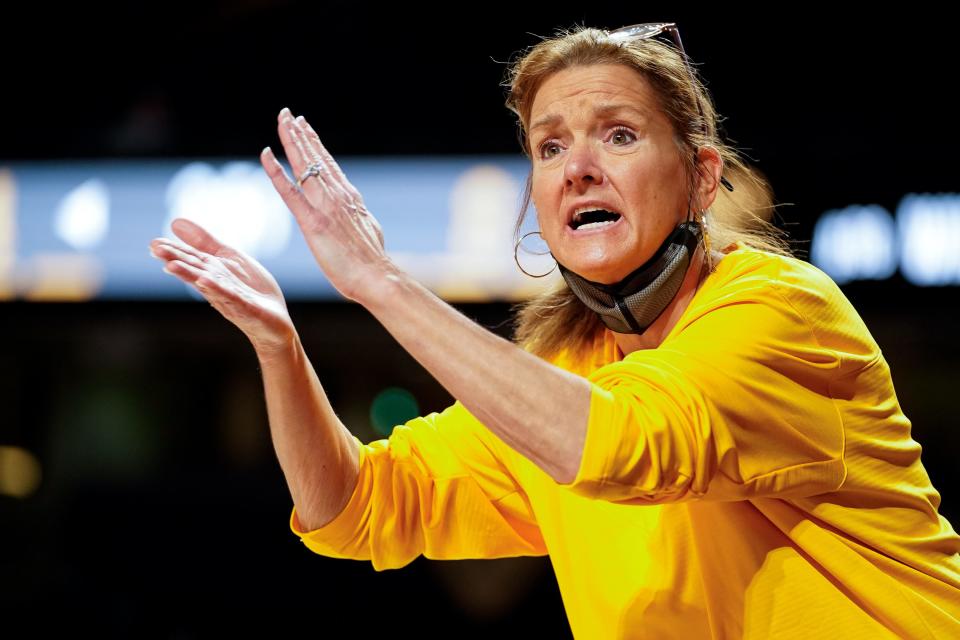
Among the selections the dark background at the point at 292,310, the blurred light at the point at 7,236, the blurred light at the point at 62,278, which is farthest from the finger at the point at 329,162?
the blurred light at the point at 7,236

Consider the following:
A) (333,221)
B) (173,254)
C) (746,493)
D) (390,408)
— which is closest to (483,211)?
(390,408)

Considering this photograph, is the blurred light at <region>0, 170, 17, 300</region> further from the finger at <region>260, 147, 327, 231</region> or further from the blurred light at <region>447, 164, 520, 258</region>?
the finger at <region>260, 147, 327, 231</region>

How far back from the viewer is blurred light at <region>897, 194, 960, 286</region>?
341 cm

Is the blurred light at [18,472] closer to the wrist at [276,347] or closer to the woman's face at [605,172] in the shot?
the wrist at [276,347]

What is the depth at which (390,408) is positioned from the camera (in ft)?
14.6

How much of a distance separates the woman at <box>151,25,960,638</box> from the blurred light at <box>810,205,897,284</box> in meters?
1.64

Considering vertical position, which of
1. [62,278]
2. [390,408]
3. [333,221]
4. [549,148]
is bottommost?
[390,408]

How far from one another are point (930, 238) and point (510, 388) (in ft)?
8.81

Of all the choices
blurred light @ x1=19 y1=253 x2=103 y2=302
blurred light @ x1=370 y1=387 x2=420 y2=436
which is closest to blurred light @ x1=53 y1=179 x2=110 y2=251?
blurred light @ x1=19 y1=253 x2=103 y2=302

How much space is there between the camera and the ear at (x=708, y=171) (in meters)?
1.72

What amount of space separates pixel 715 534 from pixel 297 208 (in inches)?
29.0

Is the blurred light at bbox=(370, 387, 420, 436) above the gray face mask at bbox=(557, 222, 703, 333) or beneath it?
Answer: beneath

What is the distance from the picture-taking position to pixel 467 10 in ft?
13.7

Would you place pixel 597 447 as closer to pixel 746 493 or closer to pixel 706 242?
pixel 746 493
